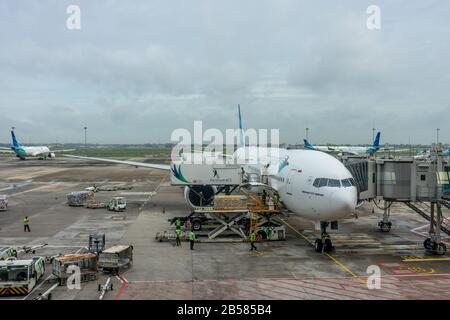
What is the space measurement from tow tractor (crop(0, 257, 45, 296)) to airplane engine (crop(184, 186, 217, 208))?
48.2 ft

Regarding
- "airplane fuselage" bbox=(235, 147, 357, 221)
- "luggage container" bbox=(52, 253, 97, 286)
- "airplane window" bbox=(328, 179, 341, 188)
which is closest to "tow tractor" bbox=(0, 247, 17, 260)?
"luggage container" bbox=(52, 253, 97, 286)

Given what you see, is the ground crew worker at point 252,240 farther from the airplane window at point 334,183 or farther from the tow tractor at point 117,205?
the tow tractor at point 117,205

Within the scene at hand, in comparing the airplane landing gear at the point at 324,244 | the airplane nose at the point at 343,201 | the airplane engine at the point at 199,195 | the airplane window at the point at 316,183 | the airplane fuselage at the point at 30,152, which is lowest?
the airplane landing gear at the point at 324,244

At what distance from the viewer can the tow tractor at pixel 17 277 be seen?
52.2ft

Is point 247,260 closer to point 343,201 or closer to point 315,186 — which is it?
point 315,186

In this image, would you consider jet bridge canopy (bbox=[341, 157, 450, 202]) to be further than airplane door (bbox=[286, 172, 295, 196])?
No

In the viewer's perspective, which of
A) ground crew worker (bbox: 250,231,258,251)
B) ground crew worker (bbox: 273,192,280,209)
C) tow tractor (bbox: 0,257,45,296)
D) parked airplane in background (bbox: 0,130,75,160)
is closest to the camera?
tow tractor (bbox: 0,257,45,296)

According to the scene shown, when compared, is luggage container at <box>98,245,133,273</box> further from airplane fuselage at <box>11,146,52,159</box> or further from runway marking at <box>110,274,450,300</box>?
airplane fuselage at <box>11,146,52,159</box>

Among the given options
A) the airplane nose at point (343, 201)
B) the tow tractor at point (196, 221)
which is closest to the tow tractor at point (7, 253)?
the tow tractor at point (196, 221)

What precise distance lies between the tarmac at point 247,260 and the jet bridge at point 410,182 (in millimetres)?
2982

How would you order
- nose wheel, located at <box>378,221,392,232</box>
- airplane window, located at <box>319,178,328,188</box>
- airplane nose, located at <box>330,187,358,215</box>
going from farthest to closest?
1. nose wheel, located at <box>378,221,392,232</box>
2. airplane window, located at <box>319,178,328,188</box>
3. airplane nose, located at <box>330,187,358,215</box>

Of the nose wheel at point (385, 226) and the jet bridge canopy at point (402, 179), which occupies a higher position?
the jet bridge canopy at point (402, 179)

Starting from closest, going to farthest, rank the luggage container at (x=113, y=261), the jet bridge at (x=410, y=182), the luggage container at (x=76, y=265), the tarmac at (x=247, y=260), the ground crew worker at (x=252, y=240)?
the tarmac at (x=247, y=260), the luggage container at (x=76, y=265), the luggage container at (x=113, y=261), the jet bridge at (x=410, y=182), the ground crew worker at (x=252, y=240)

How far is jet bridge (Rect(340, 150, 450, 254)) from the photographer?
74.8 feet
